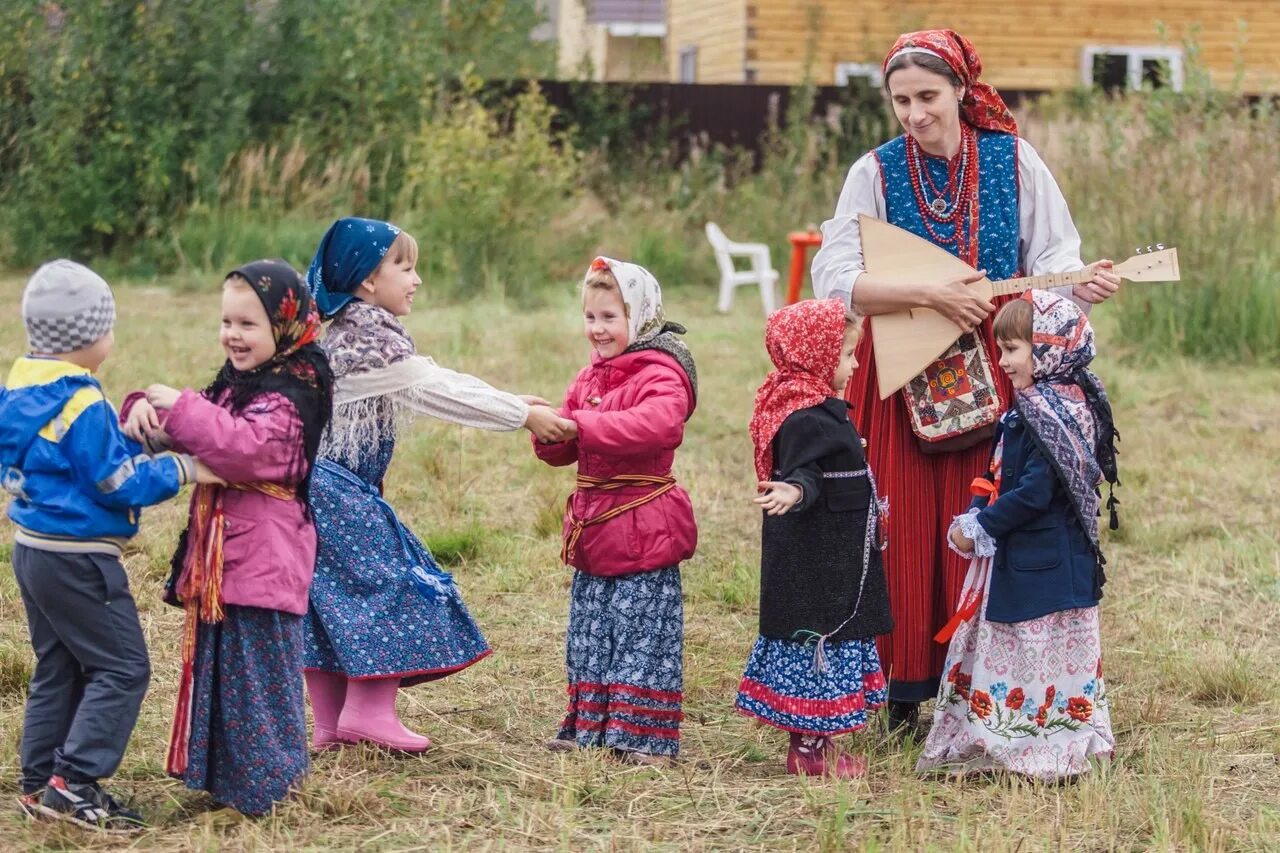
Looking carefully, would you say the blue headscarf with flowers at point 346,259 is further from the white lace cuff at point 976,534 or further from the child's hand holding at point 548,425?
the white lace cuff at point 976,534

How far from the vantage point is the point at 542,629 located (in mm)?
5539

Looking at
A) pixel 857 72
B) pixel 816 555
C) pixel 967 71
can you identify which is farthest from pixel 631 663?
pixel 857 72

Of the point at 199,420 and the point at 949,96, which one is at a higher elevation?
the point at 949,96

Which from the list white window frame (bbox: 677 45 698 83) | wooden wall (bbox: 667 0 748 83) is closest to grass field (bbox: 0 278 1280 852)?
wooden wall (bbox: 667 0 748 83)

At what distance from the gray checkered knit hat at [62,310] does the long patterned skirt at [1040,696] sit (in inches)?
89.9

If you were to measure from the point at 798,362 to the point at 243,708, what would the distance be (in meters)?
1.54

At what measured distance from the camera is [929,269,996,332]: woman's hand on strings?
4250mm

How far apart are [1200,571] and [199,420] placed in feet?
13.8

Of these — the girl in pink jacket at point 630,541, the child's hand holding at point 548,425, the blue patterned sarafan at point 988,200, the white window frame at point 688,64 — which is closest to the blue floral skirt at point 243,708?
the child's hand holding at point 548,425

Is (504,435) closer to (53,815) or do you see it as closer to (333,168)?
(53,815)

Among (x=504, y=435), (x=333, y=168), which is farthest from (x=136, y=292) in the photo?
(x=504, y=435)

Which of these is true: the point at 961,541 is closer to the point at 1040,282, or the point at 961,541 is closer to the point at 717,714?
the point at 1040,282

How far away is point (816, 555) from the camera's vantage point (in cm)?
412

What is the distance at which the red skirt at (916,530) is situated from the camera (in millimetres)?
4461
